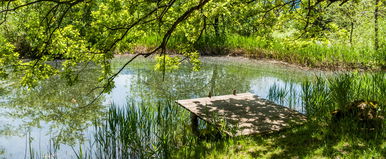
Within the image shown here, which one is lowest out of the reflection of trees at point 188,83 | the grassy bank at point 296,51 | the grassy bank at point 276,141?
the grassy bank at point 276,141

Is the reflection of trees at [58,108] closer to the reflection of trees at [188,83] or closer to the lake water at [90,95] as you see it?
the lake water at [90,95]

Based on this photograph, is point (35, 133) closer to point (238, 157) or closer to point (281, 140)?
point (238, 157)

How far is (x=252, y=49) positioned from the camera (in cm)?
1694

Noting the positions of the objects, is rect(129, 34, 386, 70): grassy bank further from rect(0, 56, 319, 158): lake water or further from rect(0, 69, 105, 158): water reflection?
rect(0, 69, 105, 158): water reflection

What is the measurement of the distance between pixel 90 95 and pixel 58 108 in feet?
5.00

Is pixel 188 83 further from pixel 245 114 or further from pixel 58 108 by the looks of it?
pixel 245 114

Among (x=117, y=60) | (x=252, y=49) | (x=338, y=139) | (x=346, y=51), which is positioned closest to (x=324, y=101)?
(x=338, y=139)

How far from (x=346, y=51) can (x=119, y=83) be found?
8.90m

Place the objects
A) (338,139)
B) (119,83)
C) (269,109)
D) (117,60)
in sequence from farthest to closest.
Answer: (117,60) < (119,83) < (269,109) < (338,139)

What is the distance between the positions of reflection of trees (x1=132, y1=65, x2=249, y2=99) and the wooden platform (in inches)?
91.8

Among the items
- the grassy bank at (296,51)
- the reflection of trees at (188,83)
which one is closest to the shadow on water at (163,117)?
the reflection of trees at (188,83)

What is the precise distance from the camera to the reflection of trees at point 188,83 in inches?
399

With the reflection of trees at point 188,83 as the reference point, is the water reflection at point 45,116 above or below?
below

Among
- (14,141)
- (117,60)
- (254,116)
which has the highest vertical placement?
(117,60)
